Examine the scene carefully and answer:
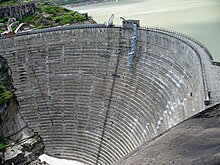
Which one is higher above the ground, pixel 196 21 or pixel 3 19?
pixel 3 19

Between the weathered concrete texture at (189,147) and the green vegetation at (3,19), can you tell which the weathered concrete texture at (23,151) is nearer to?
the weathered concrete texture at (189,147)

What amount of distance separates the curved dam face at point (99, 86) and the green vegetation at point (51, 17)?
11684mm

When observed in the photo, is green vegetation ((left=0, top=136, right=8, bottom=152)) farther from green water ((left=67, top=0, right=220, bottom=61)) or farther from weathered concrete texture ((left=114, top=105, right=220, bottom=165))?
green water ((left=67, top=0, right=220, bottom=61))

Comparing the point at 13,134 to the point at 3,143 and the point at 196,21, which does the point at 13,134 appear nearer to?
the point at 3,143

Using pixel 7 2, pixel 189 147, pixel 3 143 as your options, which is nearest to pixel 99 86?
pixel 3 143

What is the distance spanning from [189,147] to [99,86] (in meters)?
18.9

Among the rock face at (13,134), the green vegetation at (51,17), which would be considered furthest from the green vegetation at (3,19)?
the rock face at (13,134)

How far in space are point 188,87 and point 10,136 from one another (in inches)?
363

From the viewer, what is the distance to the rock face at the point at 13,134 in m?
15.1

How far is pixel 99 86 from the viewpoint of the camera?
80.0 ft

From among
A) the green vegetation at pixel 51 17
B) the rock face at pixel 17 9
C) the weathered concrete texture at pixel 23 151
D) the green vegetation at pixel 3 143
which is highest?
the rock face at pixel 17 9

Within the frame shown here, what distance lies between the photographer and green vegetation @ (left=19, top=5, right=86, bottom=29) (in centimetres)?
3855

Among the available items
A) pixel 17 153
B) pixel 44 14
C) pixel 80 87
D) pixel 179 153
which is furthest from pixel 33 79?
pixel 179 153

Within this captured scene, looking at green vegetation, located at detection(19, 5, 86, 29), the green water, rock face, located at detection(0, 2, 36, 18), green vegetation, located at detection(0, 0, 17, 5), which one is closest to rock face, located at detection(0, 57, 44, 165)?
the green water
